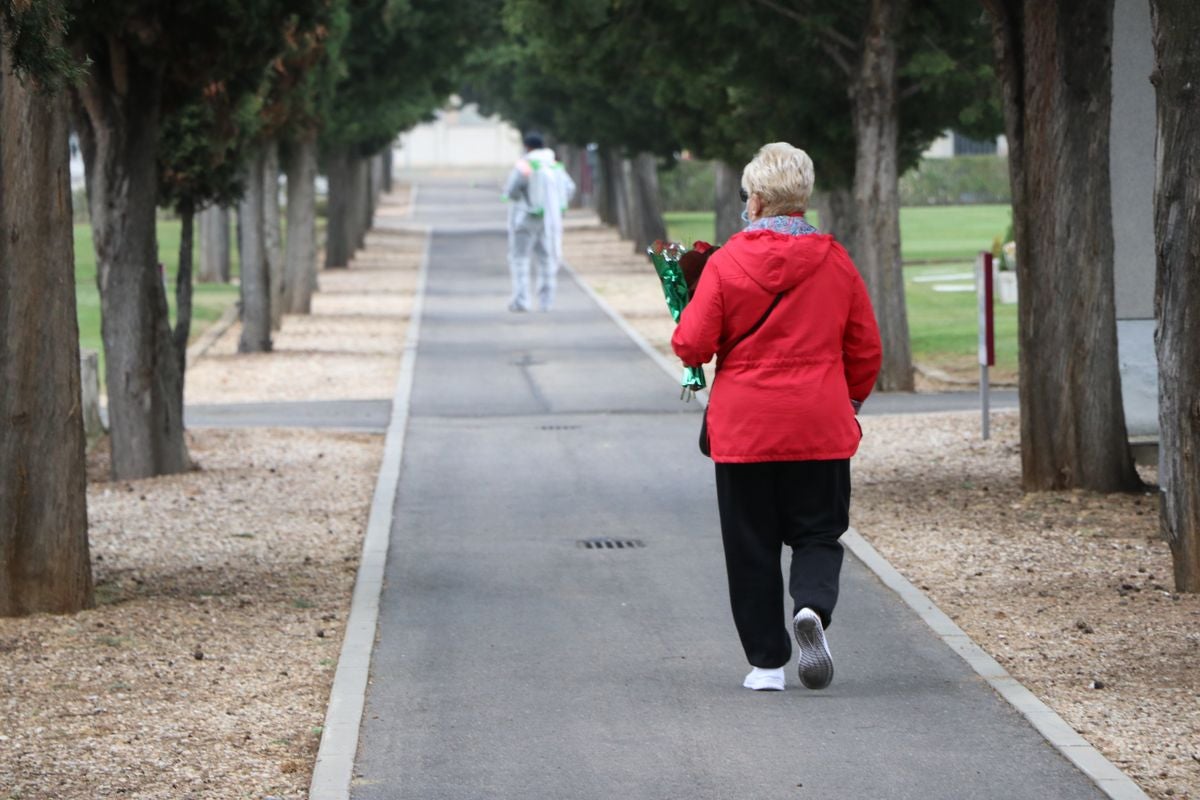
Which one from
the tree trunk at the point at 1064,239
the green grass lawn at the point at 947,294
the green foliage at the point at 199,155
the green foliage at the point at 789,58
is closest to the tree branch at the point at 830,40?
the green foliage at the point at 789,58

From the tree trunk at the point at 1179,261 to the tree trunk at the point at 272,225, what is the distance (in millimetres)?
15737

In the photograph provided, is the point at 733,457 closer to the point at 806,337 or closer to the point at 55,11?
the point at 806,337

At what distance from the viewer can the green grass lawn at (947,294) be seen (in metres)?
21.4

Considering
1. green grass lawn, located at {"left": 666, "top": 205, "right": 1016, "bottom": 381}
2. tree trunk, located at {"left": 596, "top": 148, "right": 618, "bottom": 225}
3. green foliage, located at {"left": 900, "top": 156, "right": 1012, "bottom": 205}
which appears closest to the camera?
green grass lawn, located at {"left": 666, "top": 205, "right": 1016, "bottom": 381}

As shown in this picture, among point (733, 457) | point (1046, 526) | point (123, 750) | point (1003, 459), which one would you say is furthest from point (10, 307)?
point (1003, 459)

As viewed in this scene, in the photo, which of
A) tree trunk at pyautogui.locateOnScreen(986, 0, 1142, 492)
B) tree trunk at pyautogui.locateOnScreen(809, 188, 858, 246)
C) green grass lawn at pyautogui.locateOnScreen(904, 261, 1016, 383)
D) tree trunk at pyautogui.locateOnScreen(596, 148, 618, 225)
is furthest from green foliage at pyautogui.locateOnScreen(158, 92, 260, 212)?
tree trunk at pyautogui.locateOnScreen(596, 148, 618, 225)

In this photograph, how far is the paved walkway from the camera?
5723mm

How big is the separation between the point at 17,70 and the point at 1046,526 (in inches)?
223

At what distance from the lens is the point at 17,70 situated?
23.4 feet

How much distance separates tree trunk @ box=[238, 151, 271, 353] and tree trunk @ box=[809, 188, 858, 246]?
6.32m

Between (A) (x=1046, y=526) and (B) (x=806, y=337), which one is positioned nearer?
(B) (x=806, y=337)

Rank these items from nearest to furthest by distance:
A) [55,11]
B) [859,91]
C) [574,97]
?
[55,11], [859,91], [574,97]

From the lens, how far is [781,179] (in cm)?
637

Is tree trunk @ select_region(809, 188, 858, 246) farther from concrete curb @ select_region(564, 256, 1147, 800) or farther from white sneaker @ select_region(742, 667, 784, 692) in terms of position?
white sneaker @ select_region(742, 667, 784, 692)
